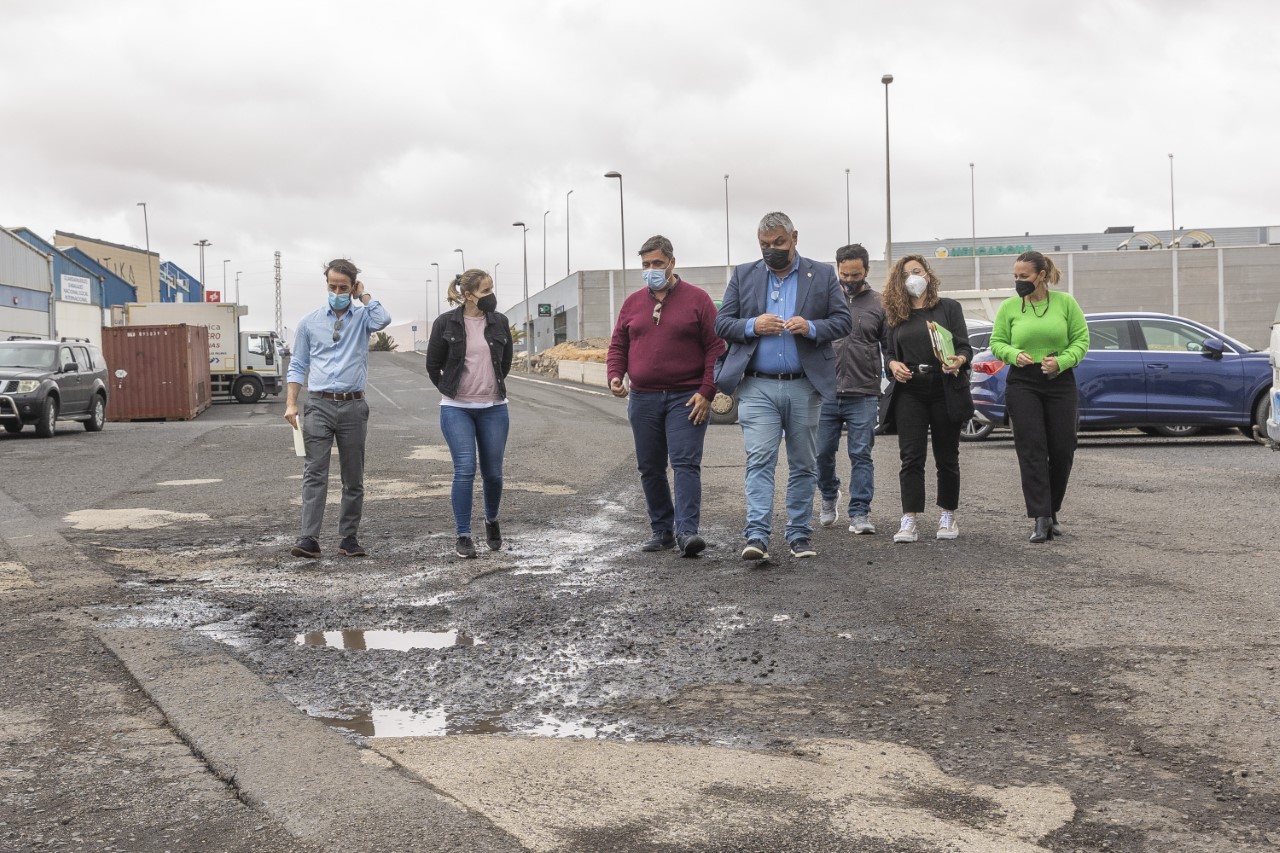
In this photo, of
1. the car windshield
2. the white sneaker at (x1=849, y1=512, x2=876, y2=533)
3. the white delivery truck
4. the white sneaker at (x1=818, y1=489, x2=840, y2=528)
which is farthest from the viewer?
the white delivery truck

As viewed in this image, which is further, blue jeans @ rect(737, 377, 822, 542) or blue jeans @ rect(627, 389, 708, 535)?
blue jeans @ rect(627, 389, 708, 535)

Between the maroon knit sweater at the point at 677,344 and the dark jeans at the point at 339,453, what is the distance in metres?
1.72

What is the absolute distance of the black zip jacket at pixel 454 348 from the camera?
810cm

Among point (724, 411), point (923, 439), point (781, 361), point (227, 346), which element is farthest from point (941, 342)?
point (227, 346)

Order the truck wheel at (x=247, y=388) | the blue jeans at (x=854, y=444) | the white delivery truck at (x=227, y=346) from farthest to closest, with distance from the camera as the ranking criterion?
the truck wheel at (x=247, y=388), the white delivery truck at (x=227, y=346), the blue jeans at (x=854, y=444)

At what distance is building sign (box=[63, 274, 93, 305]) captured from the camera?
2598 inches

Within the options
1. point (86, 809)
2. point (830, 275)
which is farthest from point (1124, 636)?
point (86, 809)

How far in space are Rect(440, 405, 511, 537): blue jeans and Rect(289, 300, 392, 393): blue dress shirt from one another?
0.62 metres

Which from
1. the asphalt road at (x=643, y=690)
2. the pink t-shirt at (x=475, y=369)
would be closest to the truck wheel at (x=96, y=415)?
the asphalt road at (x=643, y=690)

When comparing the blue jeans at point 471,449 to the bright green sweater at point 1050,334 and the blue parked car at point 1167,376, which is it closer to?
the bright green sweater at point 1050,334

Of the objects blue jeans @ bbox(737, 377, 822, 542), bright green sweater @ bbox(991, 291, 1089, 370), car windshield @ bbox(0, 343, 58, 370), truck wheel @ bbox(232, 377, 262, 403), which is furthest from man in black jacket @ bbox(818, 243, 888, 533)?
truck wheel @ bbox(232, 377, 262, 403)

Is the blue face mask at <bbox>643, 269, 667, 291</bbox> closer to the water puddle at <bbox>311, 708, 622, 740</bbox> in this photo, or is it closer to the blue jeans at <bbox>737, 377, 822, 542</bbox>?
the blue jeans at <bbox>737, 377, 822, 542</bbox>

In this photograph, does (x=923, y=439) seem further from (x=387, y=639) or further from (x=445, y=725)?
(x=445, y=725)

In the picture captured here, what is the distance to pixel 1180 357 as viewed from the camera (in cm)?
1590
